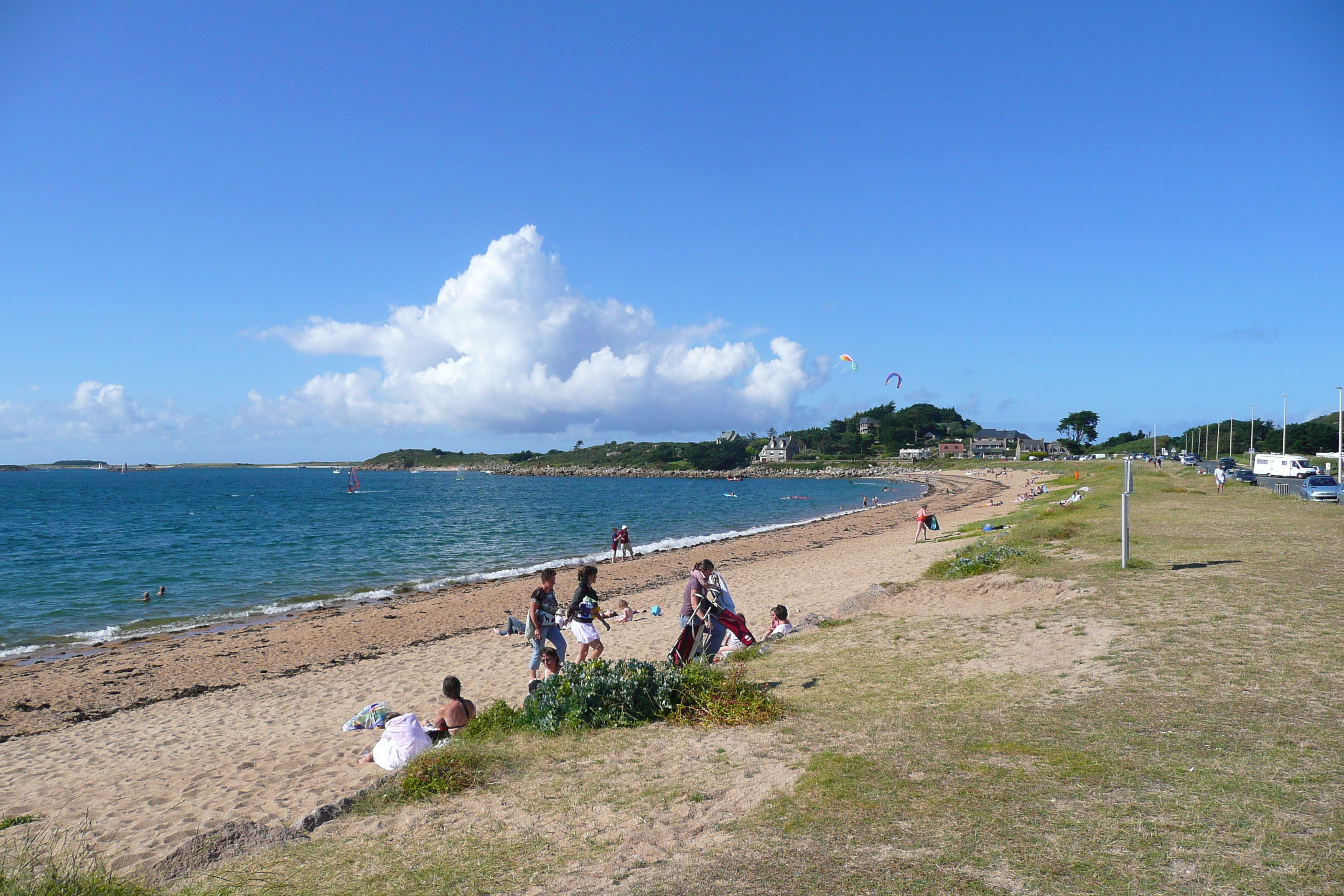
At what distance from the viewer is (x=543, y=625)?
9.34m

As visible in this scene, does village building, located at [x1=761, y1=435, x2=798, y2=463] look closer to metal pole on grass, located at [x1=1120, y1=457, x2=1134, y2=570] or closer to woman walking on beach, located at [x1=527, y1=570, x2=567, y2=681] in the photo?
metal pole on grass, located at [x1=1120, y1=457, x2=1134, y2=570]

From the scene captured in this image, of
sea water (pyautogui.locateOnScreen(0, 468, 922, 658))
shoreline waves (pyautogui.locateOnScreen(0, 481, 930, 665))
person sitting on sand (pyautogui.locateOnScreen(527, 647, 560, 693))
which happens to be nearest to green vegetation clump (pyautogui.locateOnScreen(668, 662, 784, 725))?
person sitting on sand (pyautogui.locateOnScreen(527, 647, 560, 693))

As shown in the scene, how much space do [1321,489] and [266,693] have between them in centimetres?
3458

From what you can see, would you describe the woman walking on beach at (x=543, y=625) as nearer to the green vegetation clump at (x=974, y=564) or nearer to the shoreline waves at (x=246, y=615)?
the green vegetation clump at (x=974, y=564)

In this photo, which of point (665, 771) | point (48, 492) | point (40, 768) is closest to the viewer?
point (665, 771)

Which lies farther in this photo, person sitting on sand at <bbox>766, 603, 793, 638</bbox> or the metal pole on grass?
the metal pole on grass

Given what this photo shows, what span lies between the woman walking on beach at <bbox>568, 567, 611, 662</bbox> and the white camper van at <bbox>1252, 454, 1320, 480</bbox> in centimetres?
4524

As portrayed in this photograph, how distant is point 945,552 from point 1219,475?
2039cm

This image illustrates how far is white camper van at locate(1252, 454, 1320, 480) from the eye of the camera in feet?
133

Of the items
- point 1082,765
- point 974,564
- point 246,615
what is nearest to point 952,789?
point 1082,765

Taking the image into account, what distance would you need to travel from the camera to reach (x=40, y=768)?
28.3ft

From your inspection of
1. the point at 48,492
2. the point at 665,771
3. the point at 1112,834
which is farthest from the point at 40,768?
the point at 48,492

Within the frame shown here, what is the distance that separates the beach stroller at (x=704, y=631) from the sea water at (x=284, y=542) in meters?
15.2

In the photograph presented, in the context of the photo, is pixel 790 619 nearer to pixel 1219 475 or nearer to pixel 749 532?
pixel 749 532
